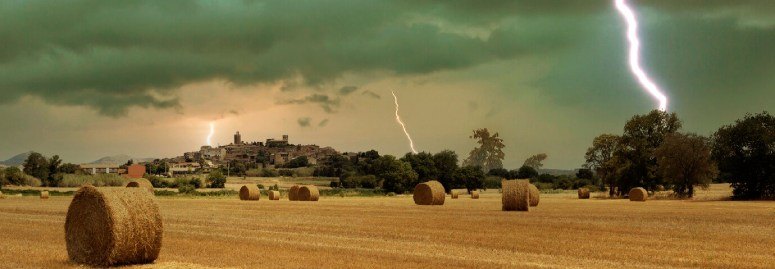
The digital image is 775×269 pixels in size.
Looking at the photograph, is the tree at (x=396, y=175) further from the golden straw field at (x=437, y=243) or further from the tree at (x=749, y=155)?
the golden straw field at (x=437, y=243)

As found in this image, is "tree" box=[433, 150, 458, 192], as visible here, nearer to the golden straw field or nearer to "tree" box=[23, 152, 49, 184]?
"tree" box=[23, 152, 49, 184]

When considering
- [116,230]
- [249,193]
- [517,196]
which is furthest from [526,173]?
[116,230]

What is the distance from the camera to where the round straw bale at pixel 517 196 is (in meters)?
34.5

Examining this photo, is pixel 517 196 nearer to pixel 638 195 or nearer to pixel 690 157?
pixel 638 195

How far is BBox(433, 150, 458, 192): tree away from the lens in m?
107

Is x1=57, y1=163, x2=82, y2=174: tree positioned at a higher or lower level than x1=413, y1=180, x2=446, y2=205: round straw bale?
higher

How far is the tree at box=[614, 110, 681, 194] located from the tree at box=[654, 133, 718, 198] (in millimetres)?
5151

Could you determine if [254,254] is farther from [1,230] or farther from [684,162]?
[684,162]

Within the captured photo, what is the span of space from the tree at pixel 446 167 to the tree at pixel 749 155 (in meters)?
50.2

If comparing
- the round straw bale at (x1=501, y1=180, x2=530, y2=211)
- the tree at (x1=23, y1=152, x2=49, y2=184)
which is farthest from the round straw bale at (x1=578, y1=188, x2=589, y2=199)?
the tree at (x1=23, y1=152, x2=49, y2=184)

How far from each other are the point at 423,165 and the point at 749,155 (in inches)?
2107

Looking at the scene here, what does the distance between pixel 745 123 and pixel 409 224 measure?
44.1 m

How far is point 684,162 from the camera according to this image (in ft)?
212

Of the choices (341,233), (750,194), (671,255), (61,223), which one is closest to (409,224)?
(341,233)
